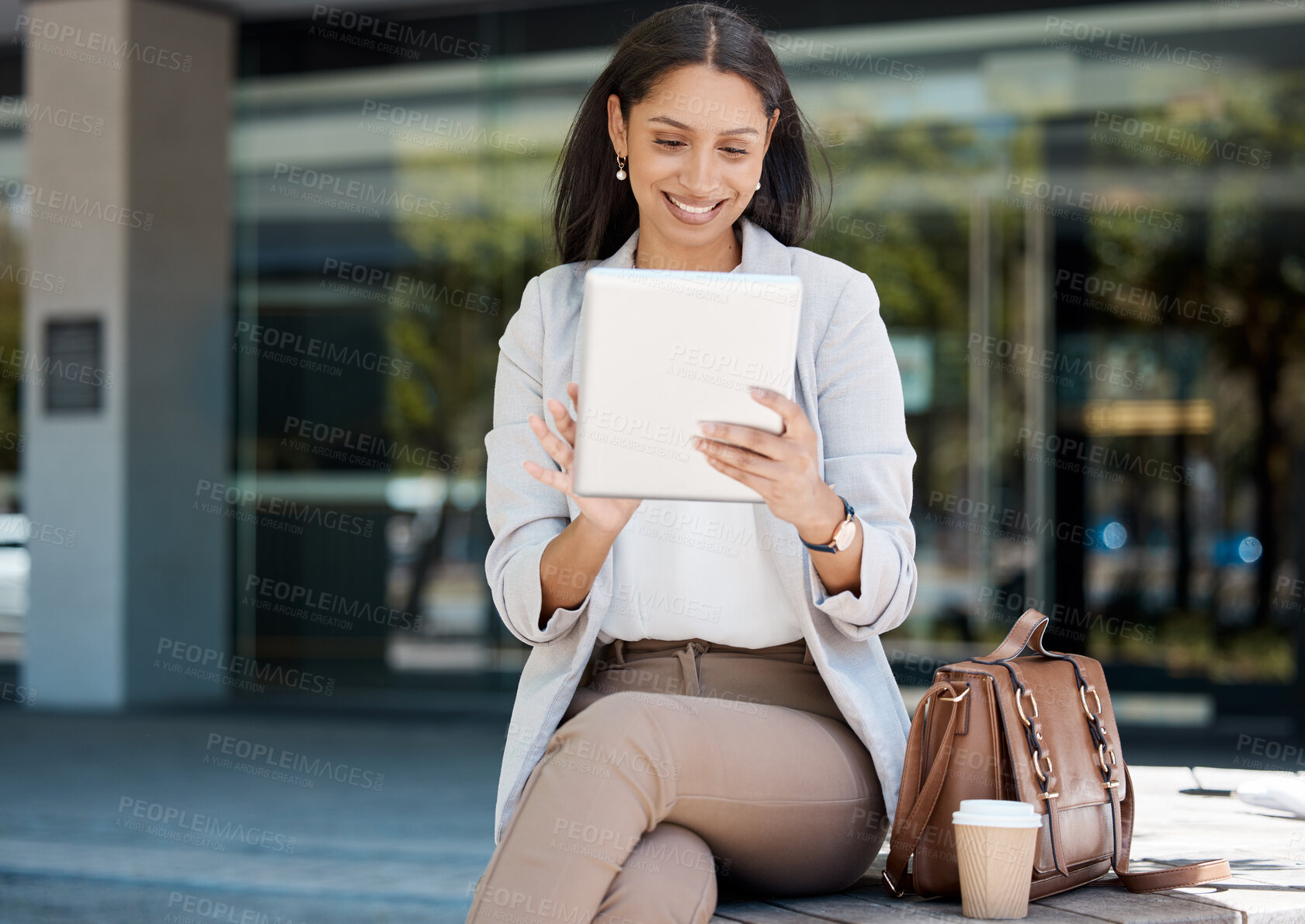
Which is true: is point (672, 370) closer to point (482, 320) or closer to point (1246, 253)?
point (482, 320)

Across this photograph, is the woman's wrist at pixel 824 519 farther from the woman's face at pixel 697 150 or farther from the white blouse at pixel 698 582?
the woman's face at pixel 697 150

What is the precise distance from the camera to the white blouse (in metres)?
2.04

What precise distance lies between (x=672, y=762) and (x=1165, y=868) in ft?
2.31

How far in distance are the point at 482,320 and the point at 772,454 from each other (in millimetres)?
7063

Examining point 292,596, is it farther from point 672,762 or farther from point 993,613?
point 672,762

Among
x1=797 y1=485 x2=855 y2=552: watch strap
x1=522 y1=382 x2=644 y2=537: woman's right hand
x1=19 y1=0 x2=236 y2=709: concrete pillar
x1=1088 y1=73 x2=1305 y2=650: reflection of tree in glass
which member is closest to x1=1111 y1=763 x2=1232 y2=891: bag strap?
x1=797 y1=485 x2=855 y2=552: watch strap

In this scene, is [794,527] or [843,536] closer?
[843,536]

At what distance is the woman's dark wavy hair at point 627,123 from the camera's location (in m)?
2.14

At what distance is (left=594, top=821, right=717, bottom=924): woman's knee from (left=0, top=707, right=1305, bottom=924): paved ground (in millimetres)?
79

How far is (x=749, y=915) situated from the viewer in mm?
1763

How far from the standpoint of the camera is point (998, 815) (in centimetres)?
168

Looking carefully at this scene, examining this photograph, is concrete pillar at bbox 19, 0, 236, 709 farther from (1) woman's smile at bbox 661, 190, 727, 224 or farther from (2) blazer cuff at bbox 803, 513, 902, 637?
(2) blazer cuff at bbox 803, 513, 902, 637

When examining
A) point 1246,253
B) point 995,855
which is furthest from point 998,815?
point 1246,253

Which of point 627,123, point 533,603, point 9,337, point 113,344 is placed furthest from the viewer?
point 9,337
